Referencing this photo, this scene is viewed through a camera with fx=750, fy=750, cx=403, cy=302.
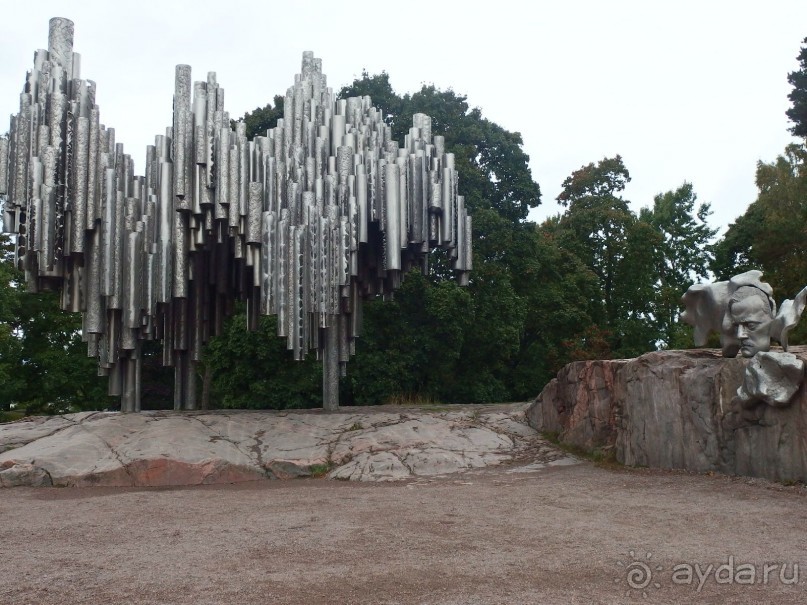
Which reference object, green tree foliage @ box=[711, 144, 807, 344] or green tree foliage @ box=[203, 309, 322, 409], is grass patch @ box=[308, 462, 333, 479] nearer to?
green tree foliage @ box=[203, 309, 322, 409]

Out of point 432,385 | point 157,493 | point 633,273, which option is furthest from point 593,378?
Answer: point 633,273

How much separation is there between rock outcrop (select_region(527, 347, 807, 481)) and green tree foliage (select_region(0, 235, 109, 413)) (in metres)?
21.0

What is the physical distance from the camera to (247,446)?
38.5 feet

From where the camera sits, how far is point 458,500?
315 inches

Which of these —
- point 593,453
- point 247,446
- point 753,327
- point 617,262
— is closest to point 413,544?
point 753,327

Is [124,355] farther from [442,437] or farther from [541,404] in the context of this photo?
[541,404]

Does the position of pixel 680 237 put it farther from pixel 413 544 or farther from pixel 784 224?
pixel 413 544

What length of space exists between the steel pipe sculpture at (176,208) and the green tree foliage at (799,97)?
52.9 ft

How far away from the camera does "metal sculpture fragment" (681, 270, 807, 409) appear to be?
8.14 m

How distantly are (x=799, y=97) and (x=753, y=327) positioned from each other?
18.8 meters

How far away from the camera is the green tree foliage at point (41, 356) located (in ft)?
87.9

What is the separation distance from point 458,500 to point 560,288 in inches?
837

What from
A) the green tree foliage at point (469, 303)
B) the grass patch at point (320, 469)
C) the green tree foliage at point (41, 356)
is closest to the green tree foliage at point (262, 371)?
the green tree foliage at point (469, 303)

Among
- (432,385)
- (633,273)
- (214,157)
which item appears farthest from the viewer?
(633,273)
